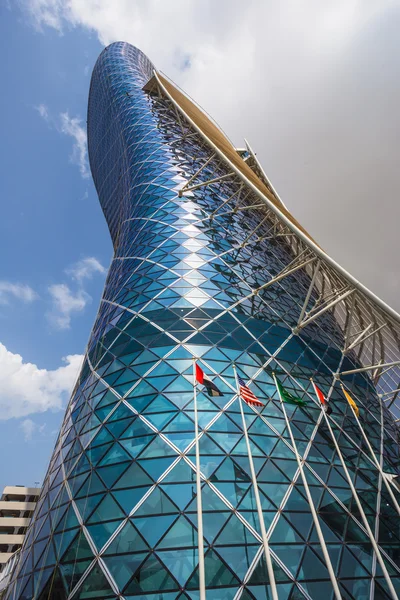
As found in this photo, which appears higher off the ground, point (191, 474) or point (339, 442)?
point (191, 474)

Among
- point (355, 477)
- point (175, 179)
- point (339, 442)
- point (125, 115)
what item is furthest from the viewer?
point (125, 115)

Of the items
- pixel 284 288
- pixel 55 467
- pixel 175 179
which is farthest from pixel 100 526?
pixel 175 179

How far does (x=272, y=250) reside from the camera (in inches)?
1433

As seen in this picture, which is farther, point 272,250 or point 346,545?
point 272,250

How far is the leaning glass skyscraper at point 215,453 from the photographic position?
1188 centimetres

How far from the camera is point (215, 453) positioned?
48.4 feet

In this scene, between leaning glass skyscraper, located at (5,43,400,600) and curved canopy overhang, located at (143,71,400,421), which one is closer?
leaning glass skyscraper, located at (5,43,400,600)

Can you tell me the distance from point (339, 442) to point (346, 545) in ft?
16.4

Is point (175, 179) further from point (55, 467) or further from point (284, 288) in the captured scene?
point (55, 467)

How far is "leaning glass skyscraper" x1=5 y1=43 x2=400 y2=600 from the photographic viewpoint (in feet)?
39.0

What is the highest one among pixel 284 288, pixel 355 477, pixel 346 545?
pixel 284 288

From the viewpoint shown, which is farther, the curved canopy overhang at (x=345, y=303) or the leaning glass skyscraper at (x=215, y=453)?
the curved canopy overhang at (x=345, y=303)

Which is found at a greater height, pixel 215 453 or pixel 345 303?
pixel 345 303

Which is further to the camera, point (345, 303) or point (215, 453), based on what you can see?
point (345, 303)
